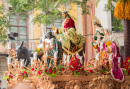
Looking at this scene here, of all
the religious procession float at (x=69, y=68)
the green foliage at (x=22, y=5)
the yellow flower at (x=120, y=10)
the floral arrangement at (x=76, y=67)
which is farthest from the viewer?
the green foliage at (x=22, y=5)

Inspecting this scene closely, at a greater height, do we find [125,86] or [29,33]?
[29,33]

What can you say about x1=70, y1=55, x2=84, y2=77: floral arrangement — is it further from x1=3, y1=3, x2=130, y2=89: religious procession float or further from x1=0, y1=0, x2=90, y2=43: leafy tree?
x1=0, y1=0, x2=90, y2=43: leafy tree

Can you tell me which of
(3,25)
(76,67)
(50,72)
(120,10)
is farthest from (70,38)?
(3,25)

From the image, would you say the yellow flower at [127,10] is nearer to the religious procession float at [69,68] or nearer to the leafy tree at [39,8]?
the religious procession float at [69,68]

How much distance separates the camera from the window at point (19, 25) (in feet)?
64.4

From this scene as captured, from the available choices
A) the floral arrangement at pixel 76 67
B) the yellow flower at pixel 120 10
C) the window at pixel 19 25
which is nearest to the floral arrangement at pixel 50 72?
the floral arrangement at pixel 76 67

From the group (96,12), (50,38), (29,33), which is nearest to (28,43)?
(29,33)

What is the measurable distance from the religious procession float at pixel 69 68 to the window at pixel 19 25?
7542 millimetres

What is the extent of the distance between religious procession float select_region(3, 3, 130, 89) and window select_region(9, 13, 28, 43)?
7542 millimetres

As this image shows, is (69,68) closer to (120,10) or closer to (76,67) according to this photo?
(76,67)

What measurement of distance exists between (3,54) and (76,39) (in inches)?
273

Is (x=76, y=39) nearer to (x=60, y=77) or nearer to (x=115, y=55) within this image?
(x=115, y=55)

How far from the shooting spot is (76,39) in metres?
12.3

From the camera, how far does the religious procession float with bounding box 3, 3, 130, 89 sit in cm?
1008
